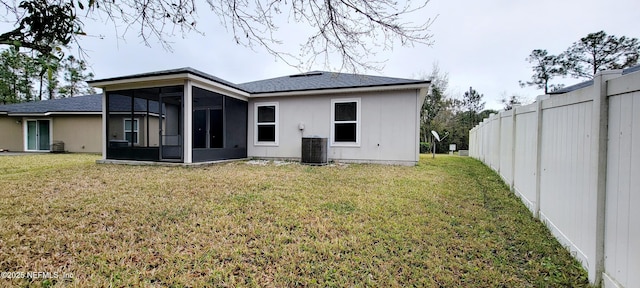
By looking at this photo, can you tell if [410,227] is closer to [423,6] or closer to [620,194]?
[620,194]

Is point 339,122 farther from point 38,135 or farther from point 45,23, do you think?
point 38,135

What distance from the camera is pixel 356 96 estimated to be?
8.83 metres

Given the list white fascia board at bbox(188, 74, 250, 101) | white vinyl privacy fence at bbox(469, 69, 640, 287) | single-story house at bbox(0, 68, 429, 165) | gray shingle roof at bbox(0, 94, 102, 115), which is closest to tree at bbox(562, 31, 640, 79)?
single-story house at bbox(0, 68, 429, 165)

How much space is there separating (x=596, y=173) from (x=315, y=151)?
684 centimetres

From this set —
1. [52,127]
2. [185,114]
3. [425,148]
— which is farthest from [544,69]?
[52,127]

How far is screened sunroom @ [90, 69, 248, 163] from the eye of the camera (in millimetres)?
7414

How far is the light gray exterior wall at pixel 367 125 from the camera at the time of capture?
27.4ft

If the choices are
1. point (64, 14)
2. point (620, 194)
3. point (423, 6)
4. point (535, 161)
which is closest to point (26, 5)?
point (64, 14)

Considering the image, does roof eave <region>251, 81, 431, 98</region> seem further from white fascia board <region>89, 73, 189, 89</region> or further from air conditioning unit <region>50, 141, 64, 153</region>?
air conditioning unit <region>50, 141, 64, 153</region>

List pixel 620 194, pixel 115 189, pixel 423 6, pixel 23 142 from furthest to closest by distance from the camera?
pixel 23 142 → pixel 115 189 → pixel 423 6 → pixel 620 194

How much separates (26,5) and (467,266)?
395 centimetres

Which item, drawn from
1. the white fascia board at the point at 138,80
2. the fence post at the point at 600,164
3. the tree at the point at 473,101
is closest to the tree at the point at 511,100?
the tree at the point at 473,101

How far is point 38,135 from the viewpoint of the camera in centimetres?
1420

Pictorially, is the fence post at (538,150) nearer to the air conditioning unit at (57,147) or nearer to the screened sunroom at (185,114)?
the screened sunroom at (185,114)
